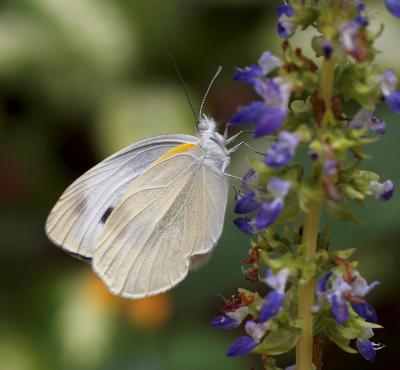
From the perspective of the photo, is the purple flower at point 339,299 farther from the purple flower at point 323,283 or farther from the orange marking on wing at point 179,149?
the orange marking on wing at point 179,149

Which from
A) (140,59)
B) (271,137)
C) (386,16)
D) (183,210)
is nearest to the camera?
(271,137)

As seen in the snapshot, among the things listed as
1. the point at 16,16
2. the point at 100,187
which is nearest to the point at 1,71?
the point at 16,16

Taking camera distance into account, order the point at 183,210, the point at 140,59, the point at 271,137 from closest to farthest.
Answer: the point at 271,137
the point at 183,210
the point at 140,59

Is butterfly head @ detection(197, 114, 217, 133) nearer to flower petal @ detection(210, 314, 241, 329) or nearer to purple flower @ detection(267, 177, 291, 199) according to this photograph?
flower petal @ detection(210, 314, 241, 329)

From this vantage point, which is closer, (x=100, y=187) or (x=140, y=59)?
(x=100, y=187)

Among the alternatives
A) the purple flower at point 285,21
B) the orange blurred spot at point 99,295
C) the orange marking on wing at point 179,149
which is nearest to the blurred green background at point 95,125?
the orange blurred spot at point 99,295

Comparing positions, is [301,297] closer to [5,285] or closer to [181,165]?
[181,165]
